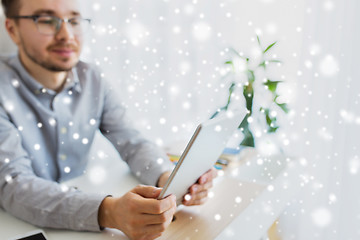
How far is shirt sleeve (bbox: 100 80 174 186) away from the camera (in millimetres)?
1129

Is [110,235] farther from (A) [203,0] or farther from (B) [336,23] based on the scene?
(A) [203,0]

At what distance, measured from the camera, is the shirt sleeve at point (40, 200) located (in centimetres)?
82

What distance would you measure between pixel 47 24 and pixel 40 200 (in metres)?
0.63

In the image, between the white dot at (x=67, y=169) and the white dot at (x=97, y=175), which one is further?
the white dot at (x=67, y=169)

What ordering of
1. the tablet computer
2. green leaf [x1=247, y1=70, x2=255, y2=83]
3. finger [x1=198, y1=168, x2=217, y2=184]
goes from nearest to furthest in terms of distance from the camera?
the tablet computer, finger [x1=198, y1=168, x2=217, y2=184], green leaf [x1=247, y1=70, x2=255, y2=83]

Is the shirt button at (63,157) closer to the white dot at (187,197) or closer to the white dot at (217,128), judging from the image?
the white dot at (187,197)

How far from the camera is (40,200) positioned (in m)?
0.86

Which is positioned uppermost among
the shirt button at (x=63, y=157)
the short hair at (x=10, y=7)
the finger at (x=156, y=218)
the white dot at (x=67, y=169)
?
the short hair at (x=10, y=7)

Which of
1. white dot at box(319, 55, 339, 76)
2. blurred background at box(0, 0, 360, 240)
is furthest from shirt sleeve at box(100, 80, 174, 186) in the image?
white dot at box(319, 55, 339, 76)

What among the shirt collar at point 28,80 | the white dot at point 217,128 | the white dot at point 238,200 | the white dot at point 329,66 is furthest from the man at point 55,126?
the white dot at point 329,66

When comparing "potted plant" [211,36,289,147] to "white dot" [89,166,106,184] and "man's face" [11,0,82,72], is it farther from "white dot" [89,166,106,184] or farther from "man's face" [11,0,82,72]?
"man's face" [11,0,82,72]

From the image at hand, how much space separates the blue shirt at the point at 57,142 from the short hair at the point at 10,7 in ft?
0.55

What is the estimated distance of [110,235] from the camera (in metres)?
0.81

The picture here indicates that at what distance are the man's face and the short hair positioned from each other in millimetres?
31
